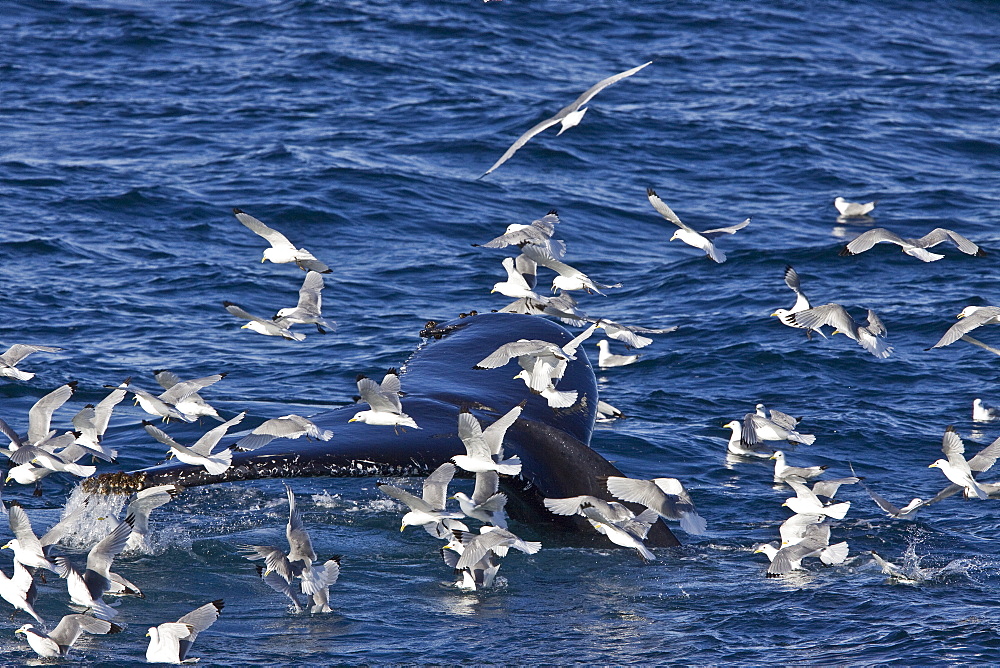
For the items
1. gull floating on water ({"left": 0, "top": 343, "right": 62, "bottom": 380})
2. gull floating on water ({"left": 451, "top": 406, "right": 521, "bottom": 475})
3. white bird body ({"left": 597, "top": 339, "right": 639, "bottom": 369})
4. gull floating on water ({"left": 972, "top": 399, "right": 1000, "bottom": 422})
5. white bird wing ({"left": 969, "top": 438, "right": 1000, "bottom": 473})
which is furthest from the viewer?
white bird body ({"left": 597, "top": 339, "right": 639, "bottom": 369})

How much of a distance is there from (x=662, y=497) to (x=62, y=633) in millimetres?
3946

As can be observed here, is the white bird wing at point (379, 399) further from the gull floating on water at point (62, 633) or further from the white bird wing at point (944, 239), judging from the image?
the white bird wing at point (944, 239)

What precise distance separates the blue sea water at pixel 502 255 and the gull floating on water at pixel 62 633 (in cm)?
17

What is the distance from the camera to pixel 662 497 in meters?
9.03

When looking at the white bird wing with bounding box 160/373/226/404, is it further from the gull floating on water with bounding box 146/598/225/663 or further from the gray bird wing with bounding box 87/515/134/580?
the gull floating on water with bounding box 146/598/225/663

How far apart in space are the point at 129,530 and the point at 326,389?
5825 mm

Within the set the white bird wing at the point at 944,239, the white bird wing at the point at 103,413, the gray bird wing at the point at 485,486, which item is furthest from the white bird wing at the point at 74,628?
the white bird wing at the point at 944,239

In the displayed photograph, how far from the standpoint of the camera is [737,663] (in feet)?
23.9

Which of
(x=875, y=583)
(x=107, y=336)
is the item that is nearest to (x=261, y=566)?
(x=875, y=583)

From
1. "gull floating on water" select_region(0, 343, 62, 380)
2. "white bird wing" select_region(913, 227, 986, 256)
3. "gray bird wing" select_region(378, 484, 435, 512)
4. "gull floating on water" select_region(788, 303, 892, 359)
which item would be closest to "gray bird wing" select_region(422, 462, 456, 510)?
"gray bird wing" select_region(378, 484, 435, 512)

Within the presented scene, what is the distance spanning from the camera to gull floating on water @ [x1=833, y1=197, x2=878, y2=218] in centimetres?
2003

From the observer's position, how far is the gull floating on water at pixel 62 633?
7.12 meters

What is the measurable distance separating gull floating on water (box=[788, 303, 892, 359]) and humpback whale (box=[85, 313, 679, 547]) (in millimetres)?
3211

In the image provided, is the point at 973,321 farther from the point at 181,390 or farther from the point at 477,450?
the point at 181,390
